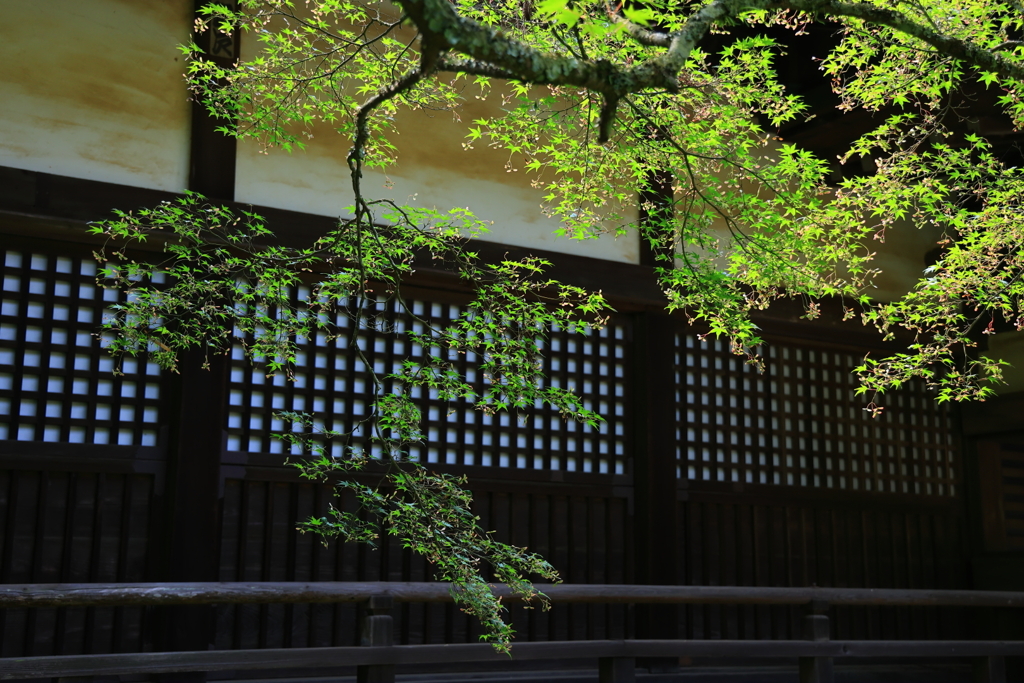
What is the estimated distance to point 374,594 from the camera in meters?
5.01

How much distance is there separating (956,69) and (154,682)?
5.55m

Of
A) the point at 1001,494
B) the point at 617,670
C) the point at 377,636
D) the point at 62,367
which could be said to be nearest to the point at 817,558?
the point at 1001,494

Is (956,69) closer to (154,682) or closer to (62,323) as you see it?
(62,323)

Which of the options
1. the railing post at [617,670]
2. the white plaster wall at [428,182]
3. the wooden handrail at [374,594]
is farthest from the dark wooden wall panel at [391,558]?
the white plaster wall at [428,182]

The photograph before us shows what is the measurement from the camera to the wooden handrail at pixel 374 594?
4.39m

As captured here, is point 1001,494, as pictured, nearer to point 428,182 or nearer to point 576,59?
point 428,182

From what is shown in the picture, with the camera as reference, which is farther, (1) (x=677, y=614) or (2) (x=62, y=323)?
(1) (x=677, y=614)

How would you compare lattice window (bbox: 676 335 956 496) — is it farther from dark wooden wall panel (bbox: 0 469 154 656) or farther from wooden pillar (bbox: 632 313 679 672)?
dark wooden wall panel (bbox: 0 469 154 656)

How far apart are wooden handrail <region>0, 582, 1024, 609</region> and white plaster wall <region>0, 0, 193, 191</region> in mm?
2657

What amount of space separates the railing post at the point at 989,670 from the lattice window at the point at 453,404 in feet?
9.07

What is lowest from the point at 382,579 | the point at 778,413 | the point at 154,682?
the point at 154,682

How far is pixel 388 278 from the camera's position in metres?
4.20

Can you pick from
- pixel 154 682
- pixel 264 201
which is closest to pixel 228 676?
pixel 154 682

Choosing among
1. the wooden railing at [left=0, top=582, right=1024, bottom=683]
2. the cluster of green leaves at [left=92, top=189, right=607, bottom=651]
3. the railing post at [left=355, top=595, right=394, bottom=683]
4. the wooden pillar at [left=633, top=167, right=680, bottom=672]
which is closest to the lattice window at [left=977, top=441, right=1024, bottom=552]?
the wooden railing at [left=0, top=582, right=1024, bottom=683]
